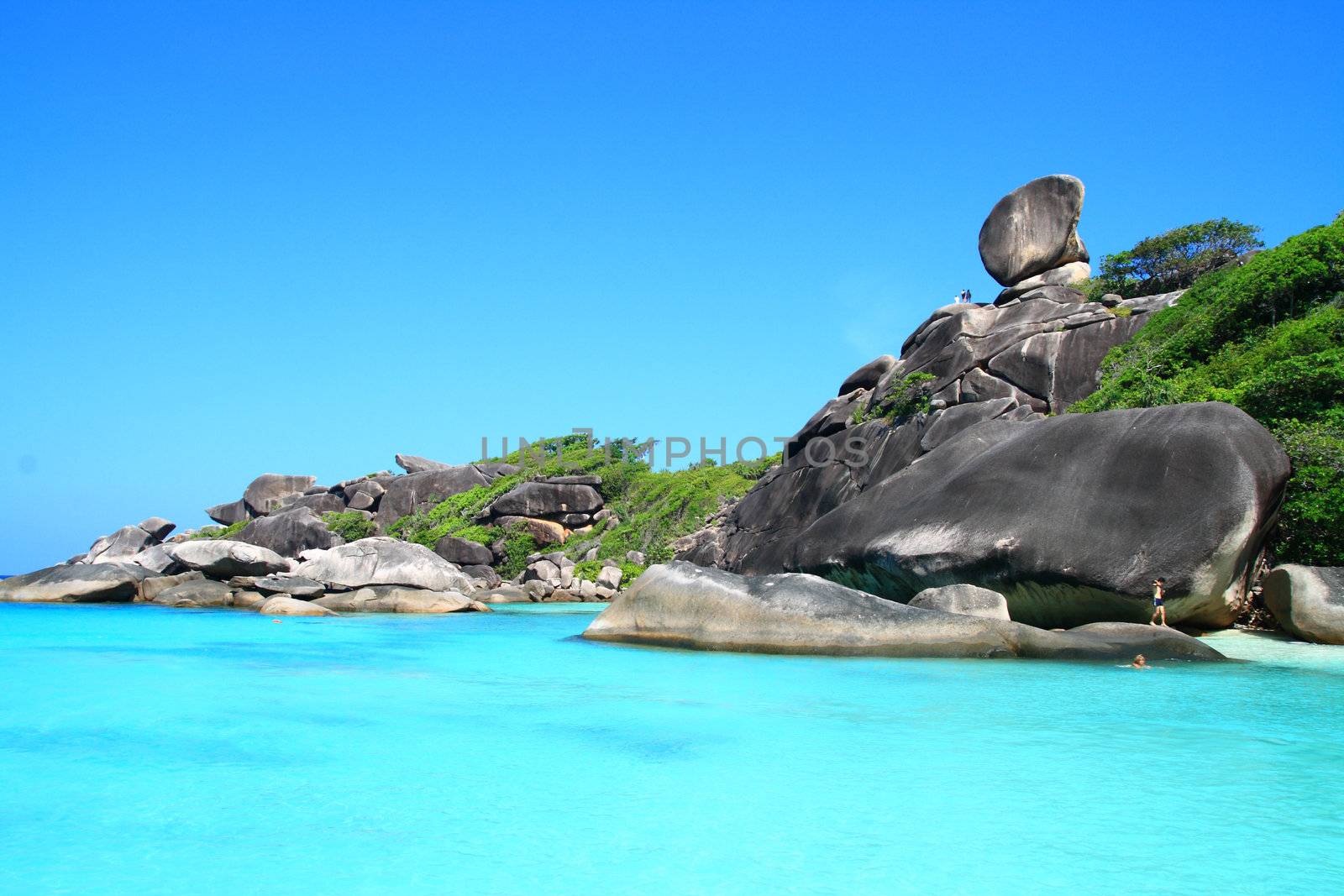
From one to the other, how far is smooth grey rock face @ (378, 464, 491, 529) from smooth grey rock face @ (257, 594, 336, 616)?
829 inches

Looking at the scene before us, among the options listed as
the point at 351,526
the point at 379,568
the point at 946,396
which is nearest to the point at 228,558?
the point at 379,568

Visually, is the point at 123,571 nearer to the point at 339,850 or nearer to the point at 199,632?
the point at 199,632

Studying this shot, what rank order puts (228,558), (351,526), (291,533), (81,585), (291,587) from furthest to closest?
(351,526) → (291,533) → (228,558) → (81,585) → (291,587)

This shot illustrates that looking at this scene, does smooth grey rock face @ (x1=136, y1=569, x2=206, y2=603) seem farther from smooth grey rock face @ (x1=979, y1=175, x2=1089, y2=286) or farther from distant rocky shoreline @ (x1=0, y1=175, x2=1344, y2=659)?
smooth grey rock face @ (x1=979, y1=175, x2=1089, y2=286)

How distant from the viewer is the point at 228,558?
2716cm

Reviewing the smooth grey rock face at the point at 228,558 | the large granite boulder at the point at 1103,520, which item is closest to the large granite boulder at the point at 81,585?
the smooth grey rock face at the point at 228,558

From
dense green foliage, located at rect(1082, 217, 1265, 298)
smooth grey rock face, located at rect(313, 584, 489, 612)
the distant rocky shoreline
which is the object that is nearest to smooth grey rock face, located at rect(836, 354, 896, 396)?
the distant rocky shoreline

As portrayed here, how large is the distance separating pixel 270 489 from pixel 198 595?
87.0 feet

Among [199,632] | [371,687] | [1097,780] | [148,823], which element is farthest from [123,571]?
[1097,780]

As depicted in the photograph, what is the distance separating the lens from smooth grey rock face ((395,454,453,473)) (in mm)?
46312

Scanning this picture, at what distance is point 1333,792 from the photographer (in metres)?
5.60

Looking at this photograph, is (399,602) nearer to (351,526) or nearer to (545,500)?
(545,500)

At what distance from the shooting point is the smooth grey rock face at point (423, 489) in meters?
43.5

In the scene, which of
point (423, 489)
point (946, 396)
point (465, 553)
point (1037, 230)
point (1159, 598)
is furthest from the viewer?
point (423, 489)
